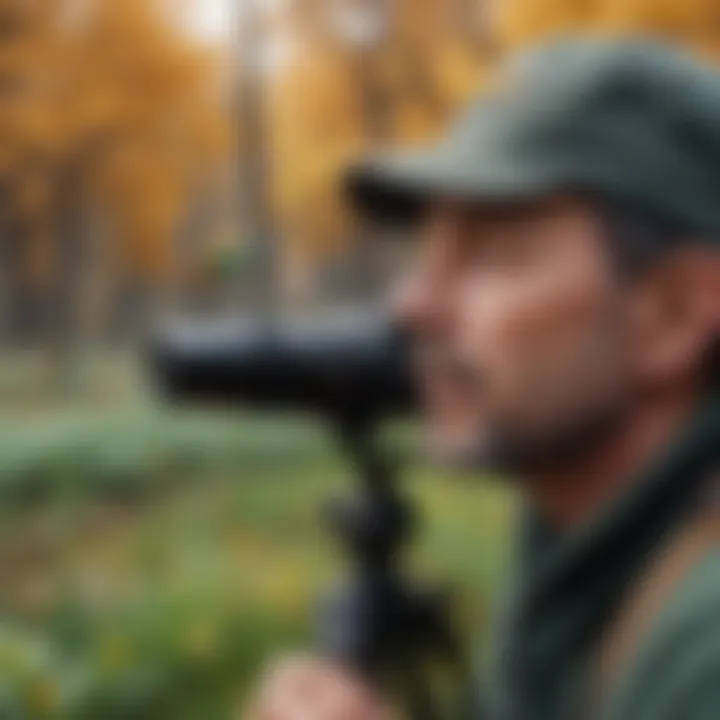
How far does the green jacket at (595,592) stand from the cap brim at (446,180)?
124 millimetres

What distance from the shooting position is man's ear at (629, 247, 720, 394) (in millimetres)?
679

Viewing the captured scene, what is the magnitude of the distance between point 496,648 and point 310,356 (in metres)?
0.27

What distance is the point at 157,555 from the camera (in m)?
1.02

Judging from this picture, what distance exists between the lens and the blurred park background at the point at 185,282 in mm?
997

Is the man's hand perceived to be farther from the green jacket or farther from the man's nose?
the man's nose

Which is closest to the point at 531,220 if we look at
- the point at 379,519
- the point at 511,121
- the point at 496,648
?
the point at 511,121

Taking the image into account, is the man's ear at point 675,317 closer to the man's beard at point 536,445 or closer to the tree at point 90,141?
the man's beard at point 536,445

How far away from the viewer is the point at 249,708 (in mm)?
986

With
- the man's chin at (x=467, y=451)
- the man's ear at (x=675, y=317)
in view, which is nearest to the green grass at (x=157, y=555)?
the man's chin at (x=467, y=451)

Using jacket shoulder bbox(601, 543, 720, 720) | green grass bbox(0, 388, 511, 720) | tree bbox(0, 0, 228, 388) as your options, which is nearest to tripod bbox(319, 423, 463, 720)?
green grass bbox(0, 388, 511, 720)

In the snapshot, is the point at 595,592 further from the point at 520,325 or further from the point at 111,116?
the point at 111,116

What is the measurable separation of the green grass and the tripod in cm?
2

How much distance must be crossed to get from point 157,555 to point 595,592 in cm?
41

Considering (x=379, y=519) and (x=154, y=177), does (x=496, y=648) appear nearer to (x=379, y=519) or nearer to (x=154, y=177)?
(x=379, y=519)
